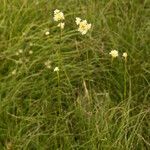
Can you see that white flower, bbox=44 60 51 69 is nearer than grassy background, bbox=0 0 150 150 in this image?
No

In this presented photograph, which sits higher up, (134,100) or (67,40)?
(67,40)

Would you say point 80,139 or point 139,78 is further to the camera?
point 139,78

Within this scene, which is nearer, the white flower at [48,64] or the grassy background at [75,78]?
the grassy background at [75,78]

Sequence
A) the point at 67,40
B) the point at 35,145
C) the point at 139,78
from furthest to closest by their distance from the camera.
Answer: the point at 67,40
the point at 139,78
the point at 35,145

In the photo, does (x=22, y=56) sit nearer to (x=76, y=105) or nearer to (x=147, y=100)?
(x=76, y=105)

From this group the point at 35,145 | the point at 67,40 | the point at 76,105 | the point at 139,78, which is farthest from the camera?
the point at 67,40

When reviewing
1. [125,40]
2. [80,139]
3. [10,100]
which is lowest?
[80,139]

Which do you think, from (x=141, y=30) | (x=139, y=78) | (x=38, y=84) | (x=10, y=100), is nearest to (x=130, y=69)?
(x=139, y=78)
